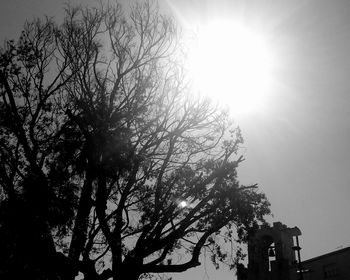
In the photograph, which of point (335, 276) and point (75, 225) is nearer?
point (75, 225)

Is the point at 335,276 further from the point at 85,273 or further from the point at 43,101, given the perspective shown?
the point at 43,101

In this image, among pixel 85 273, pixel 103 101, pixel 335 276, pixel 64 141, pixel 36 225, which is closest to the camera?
pixel 36 225

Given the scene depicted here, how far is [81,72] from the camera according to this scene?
1814cm

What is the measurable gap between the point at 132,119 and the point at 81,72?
364 centimetres

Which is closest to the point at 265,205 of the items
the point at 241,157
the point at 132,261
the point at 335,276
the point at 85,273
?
the point at 241,157

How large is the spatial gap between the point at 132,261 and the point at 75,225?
2.67 m

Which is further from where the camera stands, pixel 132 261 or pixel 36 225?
pixel 132 261

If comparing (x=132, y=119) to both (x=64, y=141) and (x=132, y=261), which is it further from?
(x=132, y=261)

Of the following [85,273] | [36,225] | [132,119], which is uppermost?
[132,119]

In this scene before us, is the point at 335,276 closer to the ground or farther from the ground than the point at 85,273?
farther from the ground

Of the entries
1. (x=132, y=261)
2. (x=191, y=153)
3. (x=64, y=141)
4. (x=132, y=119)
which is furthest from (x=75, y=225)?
(x=191, y=153)

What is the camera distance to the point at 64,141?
16.5 meters

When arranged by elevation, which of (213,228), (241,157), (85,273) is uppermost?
(241,157)

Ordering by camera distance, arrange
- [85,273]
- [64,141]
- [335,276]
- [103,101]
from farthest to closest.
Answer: [335,276], [103,101], [64,141], [85,273]
